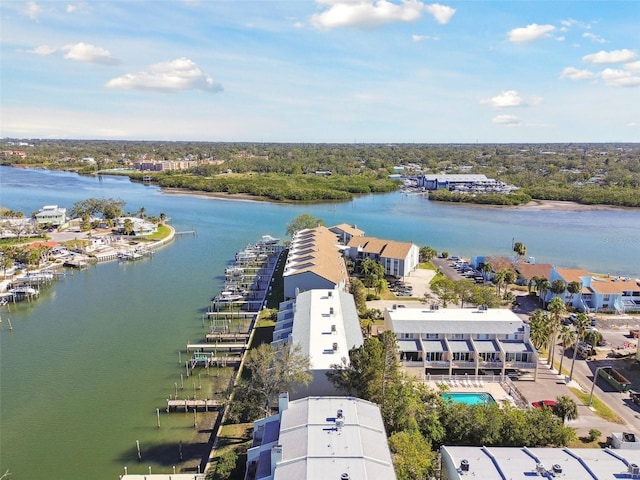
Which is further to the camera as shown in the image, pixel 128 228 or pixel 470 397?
pixel 128 228

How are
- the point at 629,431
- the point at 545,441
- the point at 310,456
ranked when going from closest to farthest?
the point at 310,456 → the point at 545,441 → the point at 629,431

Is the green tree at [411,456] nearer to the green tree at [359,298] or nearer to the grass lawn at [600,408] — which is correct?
the grass lawn at [600,408]

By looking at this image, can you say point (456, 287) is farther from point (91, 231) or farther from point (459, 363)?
point (91, 231)

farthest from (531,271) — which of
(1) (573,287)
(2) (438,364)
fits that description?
(2) (438,364)

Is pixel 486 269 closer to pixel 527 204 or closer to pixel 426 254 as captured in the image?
pixel 426 254

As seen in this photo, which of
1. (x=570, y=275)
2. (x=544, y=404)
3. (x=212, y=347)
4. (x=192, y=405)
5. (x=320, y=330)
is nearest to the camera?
(x=544, y=404)

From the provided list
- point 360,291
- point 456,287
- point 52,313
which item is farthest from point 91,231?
point 456,287
